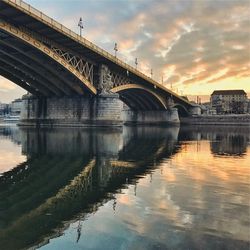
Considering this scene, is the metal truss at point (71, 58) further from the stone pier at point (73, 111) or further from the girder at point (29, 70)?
the girder at point (29, 70)

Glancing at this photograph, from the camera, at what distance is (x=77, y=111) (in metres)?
74.9

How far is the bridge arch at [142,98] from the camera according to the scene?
94500 millimetres

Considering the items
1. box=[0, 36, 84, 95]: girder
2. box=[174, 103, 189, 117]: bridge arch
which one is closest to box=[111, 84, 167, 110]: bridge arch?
box=[174, 103, 189, 117]: bridge arch

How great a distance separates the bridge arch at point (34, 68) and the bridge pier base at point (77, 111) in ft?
6.23

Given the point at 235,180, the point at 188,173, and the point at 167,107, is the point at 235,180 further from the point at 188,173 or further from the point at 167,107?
the point at 167,107

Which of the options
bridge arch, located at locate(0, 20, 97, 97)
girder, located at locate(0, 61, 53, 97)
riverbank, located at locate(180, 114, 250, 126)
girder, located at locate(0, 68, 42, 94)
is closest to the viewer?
bridge arch, located at locate(0, 20, 97, 97)

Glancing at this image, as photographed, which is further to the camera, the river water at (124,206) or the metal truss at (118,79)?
the metal truss at (118,79)

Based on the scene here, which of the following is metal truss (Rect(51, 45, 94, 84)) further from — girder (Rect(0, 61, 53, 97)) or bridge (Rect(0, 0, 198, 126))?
girder (Rect(0, 61, 53, 97))

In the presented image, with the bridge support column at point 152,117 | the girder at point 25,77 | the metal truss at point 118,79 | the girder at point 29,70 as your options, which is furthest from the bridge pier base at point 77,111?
the bridge support column at point 152,117

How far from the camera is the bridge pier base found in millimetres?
72125

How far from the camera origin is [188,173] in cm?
1823

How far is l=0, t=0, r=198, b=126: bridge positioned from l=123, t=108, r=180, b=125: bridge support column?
18.0 metres

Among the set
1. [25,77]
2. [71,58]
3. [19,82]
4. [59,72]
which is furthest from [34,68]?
[19,82]

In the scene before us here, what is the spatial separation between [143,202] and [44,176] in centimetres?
679
